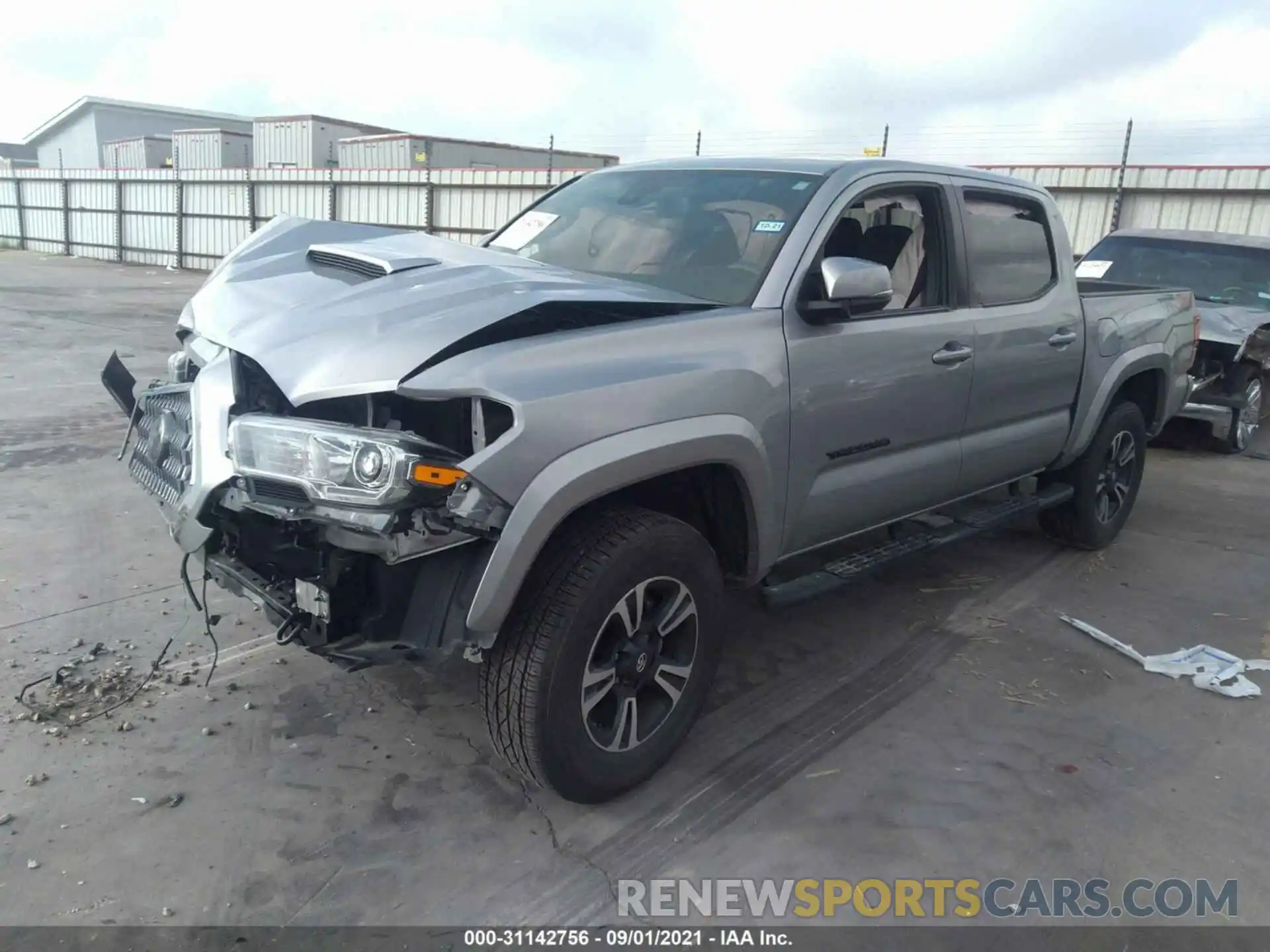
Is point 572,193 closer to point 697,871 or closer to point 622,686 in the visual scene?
point 622,686

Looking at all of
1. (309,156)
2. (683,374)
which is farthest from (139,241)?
(683,374)

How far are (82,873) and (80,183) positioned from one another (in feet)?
112

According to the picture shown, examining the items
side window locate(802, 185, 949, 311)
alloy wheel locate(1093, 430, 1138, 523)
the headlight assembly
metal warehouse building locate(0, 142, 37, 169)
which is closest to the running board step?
alloy wheel locate(1093, 430, 1138, 523)

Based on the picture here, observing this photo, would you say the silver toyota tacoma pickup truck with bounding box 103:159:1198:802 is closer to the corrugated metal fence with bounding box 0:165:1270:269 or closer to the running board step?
the running board step

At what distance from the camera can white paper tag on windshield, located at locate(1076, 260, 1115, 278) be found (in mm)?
8797

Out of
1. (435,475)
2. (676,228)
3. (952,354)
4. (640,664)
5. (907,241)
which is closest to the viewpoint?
(435,475)

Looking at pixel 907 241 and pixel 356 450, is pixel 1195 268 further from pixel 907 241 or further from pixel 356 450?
pixel 356 450

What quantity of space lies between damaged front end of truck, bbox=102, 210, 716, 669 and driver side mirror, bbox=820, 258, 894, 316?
549 mm

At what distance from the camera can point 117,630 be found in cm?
394

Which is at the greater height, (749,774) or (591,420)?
(591,420)

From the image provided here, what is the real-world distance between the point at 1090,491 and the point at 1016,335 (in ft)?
4.72

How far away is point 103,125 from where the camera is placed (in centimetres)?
4159

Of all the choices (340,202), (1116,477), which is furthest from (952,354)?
(340,202)

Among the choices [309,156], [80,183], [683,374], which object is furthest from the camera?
[80,183]
